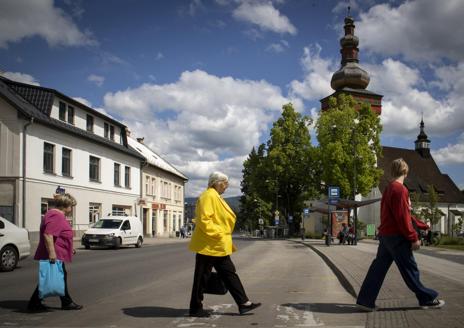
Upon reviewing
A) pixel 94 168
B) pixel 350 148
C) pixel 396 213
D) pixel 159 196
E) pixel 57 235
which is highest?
pixel 350 148

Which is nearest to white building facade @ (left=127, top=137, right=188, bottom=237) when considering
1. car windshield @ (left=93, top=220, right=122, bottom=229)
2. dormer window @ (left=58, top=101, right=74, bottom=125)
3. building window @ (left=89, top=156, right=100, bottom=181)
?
building window @ (left=89, top=156, right=100, bottom=181)

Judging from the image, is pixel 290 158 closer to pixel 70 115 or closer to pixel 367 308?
pixel 70 115

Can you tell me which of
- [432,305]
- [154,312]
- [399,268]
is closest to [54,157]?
[154,312]

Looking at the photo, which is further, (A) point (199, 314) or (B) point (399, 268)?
(A) point (199, 314)

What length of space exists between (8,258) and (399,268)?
32.9 ft

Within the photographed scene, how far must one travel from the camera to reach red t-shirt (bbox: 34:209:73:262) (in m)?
6.50

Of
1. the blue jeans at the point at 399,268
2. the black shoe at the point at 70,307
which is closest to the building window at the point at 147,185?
the black shoe at the point at 70,307

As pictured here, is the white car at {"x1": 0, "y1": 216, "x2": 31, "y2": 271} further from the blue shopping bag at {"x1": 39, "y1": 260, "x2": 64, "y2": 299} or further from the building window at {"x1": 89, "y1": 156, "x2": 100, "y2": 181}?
the building window at {"x1": 89, "y1": 156, "x2": 100, "y2": 181}

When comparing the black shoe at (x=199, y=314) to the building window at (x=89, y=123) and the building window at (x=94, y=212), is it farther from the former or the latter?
the building window at (x=89, y=123)

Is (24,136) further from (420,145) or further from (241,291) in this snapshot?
(420,145)

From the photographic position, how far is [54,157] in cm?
2958

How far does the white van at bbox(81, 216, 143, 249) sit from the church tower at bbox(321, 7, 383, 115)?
47.5 m

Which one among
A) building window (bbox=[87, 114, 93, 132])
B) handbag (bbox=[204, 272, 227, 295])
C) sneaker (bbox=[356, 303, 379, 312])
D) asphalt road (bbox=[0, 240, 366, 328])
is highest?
building window (bbox=[87, 114, 93, 132])

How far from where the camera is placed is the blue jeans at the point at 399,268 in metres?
5.94
